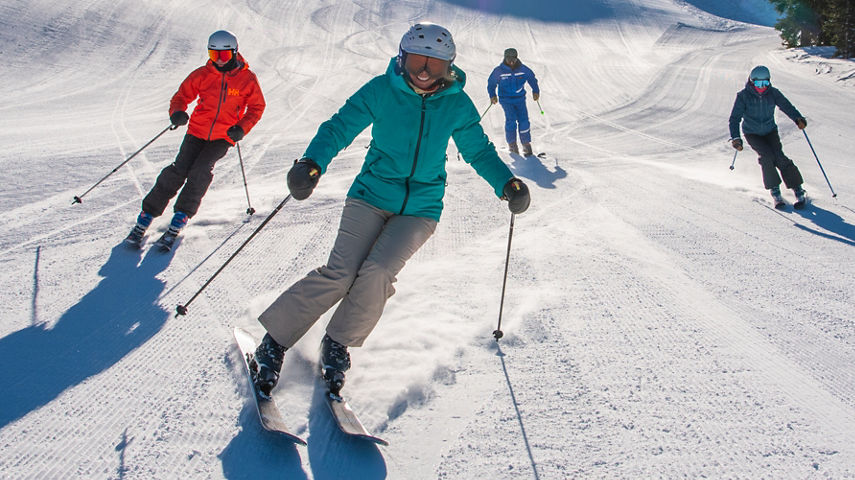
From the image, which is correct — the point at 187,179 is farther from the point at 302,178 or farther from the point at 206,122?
the point at 302,178

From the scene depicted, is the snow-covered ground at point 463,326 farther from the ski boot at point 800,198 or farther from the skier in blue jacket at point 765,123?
the skier in blue jacket at point 765,123

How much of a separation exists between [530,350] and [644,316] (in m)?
0.93

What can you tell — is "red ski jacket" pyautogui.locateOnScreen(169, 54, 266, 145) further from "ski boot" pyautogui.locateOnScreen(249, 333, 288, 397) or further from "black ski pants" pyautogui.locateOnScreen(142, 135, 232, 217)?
"ski boot" pyautogui.locateOnScreen(249, 333, 288, 397)

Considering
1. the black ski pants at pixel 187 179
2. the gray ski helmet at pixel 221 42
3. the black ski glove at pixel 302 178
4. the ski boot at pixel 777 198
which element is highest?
the gray ski helmet at pixel 221 42

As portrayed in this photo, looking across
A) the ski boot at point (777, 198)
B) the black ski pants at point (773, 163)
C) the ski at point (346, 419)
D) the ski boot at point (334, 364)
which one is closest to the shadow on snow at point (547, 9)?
the black ski pants at point (773, 163)

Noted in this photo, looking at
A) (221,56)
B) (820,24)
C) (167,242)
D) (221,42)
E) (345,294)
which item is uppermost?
(820,24)

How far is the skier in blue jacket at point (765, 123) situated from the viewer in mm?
6906

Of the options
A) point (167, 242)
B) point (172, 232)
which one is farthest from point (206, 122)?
point (167, 242)

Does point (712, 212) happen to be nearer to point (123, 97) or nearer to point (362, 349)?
point (362, 349)

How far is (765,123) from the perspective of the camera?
7.29 m

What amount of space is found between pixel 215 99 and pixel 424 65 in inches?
111

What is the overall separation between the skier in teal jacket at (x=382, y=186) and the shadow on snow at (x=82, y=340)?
983mm

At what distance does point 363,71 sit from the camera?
620 inches

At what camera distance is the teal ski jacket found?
3.12 meters
